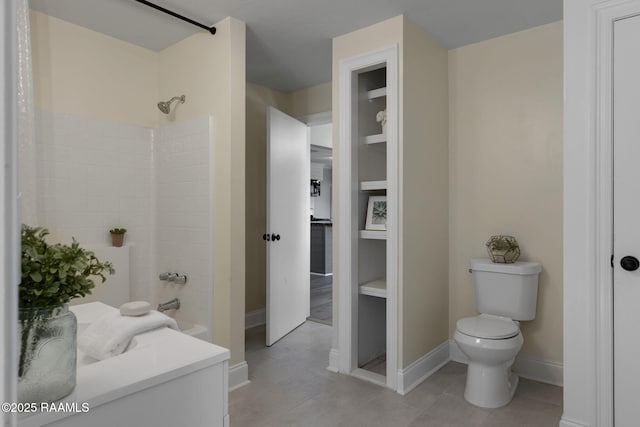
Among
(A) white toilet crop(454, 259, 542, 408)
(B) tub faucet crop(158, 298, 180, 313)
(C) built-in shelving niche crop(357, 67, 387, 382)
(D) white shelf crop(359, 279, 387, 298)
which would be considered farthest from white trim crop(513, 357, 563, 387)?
(B) tub faucet crop(158, 298, 180, 313)

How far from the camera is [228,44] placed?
261 cm

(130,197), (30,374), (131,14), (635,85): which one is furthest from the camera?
(130,197)

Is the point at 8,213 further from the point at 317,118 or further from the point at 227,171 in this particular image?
the point at 317,118

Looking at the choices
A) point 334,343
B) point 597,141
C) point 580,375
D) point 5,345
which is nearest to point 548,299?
point 580,375

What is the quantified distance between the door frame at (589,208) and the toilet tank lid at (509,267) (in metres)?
0.62

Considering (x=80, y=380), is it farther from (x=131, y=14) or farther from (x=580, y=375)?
(x=131, y=14)

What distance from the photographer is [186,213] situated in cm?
289

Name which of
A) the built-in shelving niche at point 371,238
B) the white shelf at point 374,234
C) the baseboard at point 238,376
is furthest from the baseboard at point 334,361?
the white shelf at point 374,234

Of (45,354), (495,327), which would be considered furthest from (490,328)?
(45,354)

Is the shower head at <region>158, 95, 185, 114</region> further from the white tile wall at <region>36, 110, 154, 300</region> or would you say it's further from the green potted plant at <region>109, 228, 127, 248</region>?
the green potted plant at <region>109, 228, 127, 248</region>

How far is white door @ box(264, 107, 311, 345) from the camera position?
3.40 metres

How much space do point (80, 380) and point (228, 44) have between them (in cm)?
228

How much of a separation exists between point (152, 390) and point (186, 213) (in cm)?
211

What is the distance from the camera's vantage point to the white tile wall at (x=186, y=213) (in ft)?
9.00
